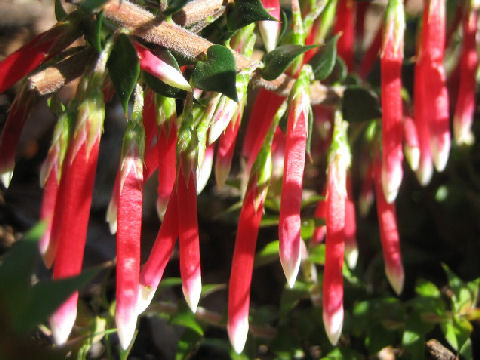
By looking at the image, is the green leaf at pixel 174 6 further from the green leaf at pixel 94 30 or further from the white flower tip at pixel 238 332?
the white flower tip at pixel 238 332

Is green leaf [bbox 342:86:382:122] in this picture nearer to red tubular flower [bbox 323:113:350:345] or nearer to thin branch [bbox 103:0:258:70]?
red tubular flower [bbox 323:113:350:345]

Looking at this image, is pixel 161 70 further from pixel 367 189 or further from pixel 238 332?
pixel 367 189

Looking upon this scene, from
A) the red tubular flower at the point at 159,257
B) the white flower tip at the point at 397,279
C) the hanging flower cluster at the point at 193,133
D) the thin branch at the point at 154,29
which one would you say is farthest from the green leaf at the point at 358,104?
the red tubular flower at the point at 159,257

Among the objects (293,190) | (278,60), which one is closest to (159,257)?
(293,190)

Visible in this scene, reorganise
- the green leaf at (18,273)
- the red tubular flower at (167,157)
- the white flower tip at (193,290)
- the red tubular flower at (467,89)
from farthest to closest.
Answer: the red tubular flower at (467,89) < the red tubular flower at (167,157) < the white flower tip at (193,290) < the green leaf at (18,273)

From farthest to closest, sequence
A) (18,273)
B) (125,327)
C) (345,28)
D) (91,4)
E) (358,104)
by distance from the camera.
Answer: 1. (345,28)
2. (358,104)
3. (125,327)
4. (91,4)
5. (18,273)

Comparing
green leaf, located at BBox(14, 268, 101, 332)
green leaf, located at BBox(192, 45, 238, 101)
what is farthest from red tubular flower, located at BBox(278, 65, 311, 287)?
green leaf, located at BBox(14, 268, 101, 332)

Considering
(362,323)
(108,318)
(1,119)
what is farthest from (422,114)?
(1,119)
